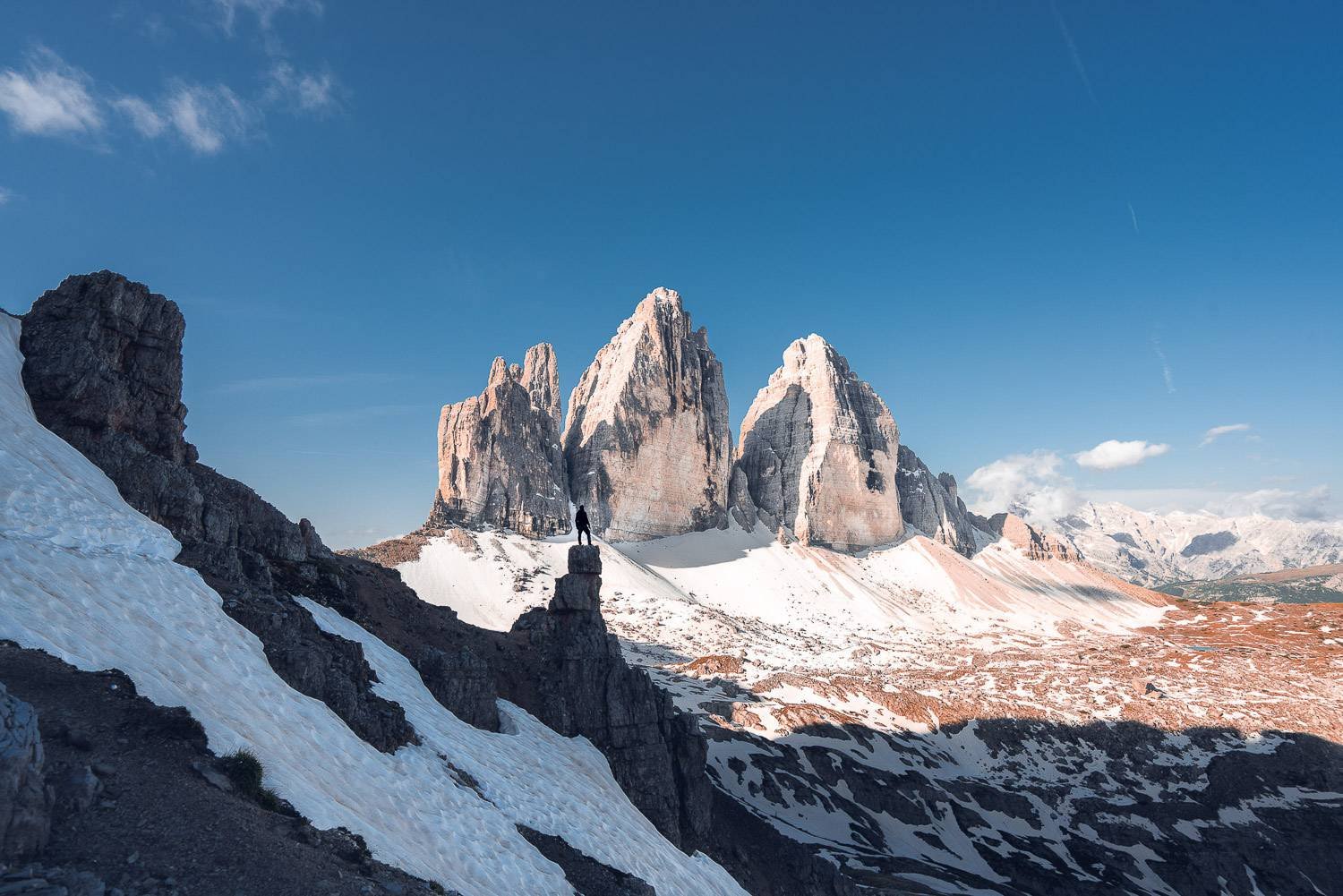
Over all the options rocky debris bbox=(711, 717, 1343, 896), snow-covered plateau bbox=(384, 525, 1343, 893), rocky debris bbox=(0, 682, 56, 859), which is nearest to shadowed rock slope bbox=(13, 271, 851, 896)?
rocky debris bbox=(0, 682, 56, 859)

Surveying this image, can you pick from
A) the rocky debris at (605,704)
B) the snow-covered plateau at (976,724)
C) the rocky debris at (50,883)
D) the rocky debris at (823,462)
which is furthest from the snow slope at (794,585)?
the rocky debris at (50,883)

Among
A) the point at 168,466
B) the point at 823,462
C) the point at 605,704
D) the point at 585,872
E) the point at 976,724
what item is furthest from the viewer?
the point at 823,462

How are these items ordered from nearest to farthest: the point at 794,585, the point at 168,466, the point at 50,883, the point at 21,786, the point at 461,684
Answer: the point at 50,883, the point at 21,786, the point at 168,466, the point at 461,684, the point at 794,585

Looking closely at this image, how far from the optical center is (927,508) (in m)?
183

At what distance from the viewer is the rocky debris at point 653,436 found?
137m

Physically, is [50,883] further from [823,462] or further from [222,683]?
[823,462]

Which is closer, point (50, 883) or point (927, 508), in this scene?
point (50, 883)

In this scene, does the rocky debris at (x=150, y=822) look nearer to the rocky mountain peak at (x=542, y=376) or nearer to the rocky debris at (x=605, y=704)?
the rocky debris at (x=605, y=704)

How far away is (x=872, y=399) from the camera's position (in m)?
178

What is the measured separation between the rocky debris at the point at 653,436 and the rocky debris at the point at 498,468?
10074mm

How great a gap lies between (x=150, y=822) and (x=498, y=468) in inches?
4526

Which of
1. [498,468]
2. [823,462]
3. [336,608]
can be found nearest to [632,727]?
[336,608]

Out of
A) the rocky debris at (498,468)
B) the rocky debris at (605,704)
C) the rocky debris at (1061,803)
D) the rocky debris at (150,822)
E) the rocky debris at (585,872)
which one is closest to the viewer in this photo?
the rocky debris at (150,822)

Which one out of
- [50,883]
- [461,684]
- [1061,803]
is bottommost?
[1061,803]
